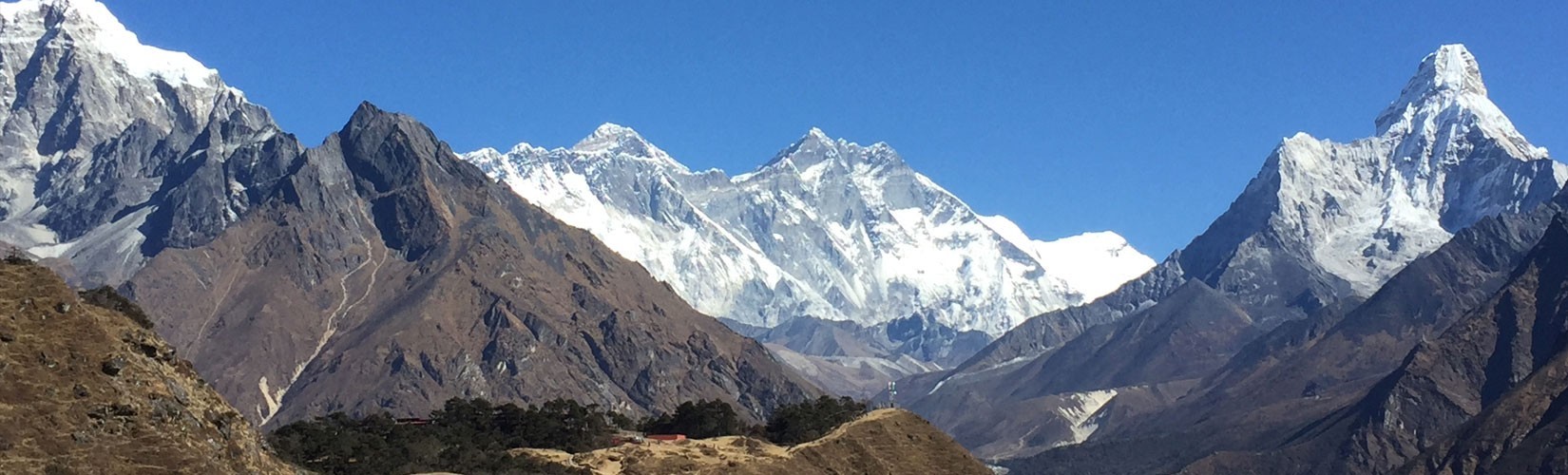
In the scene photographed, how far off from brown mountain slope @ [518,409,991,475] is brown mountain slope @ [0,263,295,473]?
2036 inches

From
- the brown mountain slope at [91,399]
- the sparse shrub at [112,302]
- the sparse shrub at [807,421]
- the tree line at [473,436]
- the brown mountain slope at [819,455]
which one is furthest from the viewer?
the sparse shrub at [807,421]

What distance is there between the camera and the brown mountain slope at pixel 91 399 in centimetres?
8962

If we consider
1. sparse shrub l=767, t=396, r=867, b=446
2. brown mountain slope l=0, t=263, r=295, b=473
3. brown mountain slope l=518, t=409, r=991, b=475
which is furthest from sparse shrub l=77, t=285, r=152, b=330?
sparse shrub l=767, t=396, r=867, b=446

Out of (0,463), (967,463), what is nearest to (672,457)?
(967,463)

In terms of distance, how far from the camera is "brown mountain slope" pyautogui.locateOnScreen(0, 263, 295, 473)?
89625 millimetres

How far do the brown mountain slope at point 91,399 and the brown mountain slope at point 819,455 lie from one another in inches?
2036

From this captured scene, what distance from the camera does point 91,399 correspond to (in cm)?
9238

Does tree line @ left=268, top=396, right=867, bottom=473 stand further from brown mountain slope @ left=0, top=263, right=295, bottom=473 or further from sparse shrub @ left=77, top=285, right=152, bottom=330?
brown mountain slope @ left=0, top=263, right=295, bottom=473

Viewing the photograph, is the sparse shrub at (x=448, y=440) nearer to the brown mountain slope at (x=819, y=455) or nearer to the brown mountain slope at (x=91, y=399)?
the brown mountain slope at (x=819, y=455)

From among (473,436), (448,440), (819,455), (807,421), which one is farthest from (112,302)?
(807,421)

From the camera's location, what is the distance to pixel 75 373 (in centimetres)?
9312

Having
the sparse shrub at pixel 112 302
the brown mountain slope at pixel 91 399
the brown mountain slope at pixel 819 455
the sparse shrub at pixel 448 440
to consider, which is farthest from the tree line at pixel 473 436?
the brown mountain slope at pixel 91 399

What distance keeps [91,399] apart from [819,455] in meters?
76.5

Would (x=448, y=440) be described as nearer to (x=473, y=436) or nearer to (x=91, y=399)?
(x=473, y=436)
